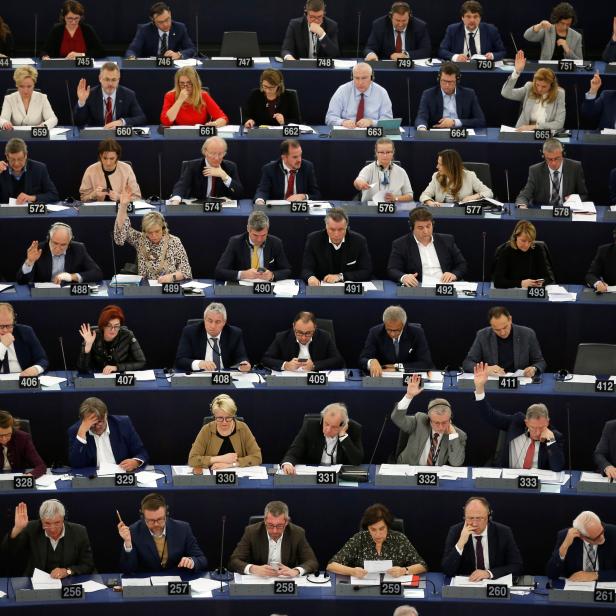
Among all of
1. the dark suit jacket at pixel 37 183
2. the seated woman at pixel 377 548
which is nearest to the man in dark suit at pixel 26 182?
the dark suit jacket at pixel 37 183

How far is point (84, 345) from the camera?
10258 millimetres

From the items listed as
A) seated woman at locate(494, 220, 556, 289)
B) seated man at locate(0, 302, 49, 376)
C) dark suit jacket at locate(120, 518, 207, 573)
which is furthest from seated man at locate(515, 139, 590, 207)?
dark suit jacket at locate(120, 518, 207, 573)

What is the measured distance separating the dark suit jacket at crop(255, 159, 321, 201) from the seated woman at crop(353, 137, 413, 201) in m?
0.32

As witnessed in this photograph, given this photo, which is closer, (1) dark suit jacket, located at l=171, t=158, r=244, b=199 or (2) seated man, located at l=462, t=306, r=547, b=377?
(2) seated man, located at l=462, t=306, r=547, b=377

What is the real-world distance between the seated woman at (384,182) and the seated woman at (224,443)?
2.52m

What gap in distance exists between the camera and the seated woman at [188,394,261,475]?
965cm

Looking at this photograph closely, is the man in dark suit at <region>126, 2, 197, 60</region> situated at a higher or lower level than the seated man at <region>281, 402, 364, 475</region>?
higher

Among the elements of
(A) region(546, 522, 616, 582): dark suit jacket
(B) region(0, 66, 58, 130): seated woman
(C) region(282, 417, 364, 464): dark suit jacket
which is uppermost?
(B) region(0, 66, 58, 130): seated woman

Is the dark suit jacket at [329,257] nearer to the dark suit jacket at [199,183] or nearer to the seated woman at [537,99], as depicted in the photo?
the dark suit jacket at [199,183]

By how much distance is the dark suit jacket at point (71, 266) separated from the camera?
11.0 m

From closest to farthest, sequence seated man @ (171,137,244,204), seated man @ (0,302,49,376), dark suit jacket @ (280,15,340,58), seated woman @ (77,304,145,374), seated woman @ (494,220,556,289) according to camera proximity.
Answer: seated woman @ (77,304,145,374) → seated man @ (0,302,49,376) → seated woman @ (494,220,556,289) → seated man @ (171,137,244,204) → dark suit jacket @ (280,15,340,58)

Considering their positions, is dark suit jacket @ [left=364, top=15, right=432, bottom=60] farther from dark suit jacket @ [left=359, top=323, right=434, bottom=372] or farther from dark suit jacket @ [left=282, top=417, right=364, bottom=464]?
dark suit jacket @ [left=282, top=417, right=364, bottom=464]

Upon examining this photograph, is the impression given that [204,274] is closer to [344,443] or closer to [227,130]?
[227,130]

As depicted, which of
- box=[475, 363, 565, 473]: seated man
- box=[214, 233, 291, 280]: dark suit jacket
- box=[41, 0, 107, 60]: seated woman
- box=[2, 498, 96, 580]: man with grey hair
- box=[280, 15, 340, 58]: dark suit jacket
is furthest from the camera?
box=[280, 15, 340, 58]: dark suit jacket
